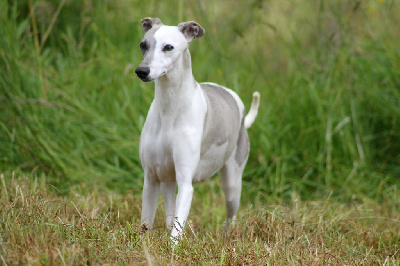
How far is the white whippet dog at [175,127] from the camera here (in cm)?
334

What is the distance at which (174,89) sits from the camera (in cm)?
352

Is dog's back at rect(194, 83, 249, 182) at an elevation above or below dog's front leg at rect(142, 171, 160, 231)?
above

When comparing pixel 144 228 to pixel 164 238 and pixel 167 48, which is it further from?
pixel 167 48

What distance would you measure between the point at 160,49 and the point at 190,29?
0.38 m

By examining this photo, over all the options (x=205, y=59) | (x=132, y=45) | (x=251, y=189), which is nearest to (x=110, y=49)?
(x=132, y=45)

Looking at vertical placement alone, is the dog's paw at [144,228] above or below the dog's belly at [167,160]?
below

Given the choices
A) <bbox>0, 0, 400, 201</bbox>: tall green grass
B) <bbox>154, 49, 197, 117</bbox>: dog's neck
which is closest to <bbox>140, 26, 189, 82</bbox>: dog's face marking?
<bbox>154, 49, 197, 117</bbox>: dog's neck

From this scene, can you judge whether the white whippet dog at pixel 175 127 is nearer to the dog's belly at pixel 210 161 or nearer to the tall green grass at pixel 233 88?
the dog's belly at pixel 210 161

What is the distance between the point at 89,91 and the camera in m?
6.12

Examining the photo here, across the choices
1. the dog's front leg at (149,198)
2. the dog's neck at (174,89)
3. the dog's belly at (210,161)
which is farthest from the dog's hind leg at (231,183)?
the dog's neck at (174,89)

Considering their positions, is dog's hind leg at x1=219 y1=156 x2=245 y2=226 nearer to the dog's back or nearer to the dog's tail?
the dog's back

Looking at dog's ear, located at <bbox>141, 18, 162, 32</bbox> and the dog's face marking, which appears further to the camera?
dog's ear, located at <bbox>141, 18, 162, 32</bbox>

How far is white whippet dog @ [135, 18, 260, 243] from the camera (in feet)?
11.0

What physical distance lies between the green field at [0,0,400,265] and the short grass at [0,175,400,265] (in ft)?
0.09
